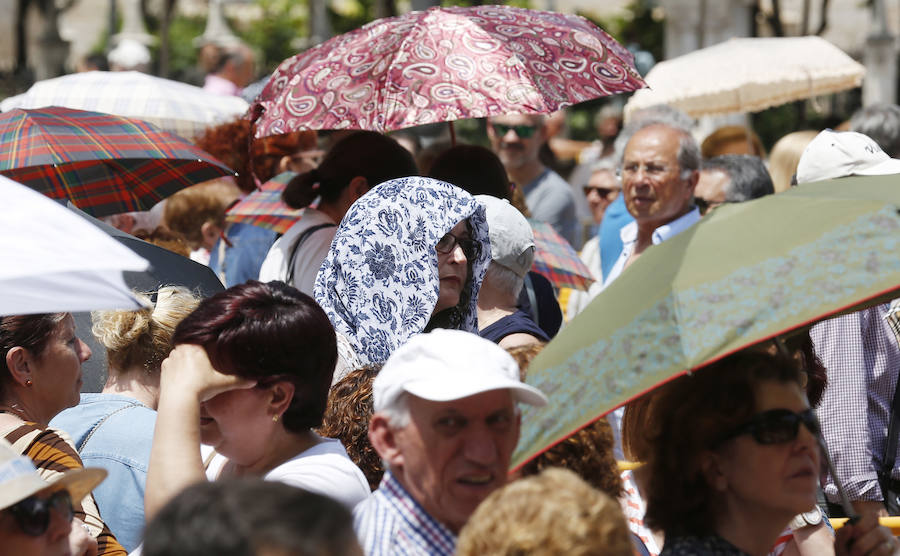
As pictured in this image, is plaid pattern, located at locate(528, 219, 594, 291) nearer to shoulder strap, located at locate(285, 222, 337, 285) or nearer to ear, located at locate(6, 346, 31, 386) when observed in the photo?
shoulder strap, located at locate(285, 222, 337, 285)

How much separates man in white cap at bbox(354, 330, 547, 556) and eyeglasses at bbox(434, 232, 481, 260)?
1.43 metres

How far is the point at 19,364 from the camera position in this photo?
3.65 metres

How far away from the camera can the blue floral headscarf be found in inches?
157

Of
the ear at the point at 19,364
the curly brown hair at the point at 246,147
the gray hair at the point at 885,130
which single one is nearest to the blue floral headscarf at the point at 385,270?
the ear at the point at 19,364

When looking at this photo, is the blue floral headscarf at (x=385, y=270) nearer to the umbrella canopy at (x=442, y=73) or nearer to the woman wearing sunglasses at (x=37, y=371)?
the umbrella canopy at (x=442, y=73)

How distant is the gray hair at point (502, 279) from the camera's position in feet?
14.8

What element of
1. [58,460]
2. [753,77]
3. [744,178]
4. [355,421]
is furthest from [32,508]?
[753,77]

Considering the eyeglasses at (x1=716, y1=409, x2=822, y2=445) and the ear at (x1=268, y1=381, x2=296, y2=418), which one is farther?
the ear at (x1=268, y1=381, x2=296, y2=418)

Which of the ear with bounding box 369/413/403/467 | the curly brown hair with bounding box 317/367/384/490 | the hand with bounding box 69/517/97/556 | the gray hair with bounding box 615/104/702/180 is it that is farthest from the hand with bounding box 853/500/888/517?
the hand with bounding box 69/517/97/556

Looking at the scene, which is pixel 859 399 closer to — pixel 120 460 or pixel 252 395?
pixel 252 395

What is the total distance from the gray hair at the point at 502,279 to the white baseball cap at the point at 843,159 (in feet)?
4.38

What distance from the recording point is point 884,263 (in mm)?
2557

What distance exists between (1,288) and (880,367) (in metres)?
3.21

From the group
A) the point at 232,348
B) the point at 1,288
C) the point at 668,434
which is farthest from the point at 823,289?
the point at 1,288
